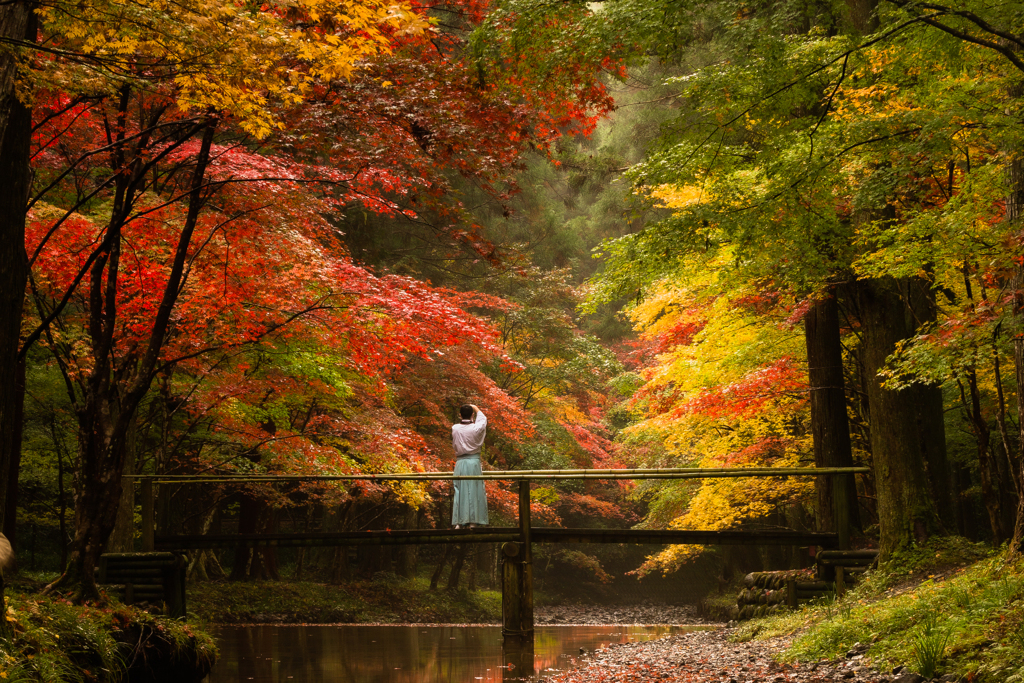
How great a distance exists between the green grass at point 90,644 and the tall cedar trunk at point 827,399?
7.35 meters

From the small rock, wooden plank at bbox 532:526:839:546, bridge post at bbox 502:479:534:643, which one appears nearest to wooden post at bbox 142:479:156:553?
bridge post at bbox 502:479:534:643

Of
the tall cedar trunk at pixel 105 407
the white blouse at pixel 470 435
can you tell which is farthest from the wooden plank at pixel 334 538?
the tall cedar trunk at pixel 105 407

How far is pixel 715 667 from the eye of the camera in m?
6.41

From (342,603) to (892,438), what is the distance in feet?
40.1

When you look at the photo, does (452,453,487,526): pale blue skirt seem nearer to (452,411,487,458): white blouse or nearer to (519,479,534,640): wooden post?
(452,411,487,458): white blouse

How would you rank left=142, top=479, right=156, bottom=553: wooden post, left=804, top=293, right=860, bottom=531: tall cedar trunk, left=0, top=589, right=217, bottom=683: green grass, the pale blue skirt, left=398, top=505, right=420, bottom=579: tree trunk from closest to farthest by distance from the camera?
left=0, top=589, right=217, bottom=683: green grass → left=142, top=479, right=156, bottom=553: wooden post → the pale blue skirt → left=804, top=293, right=860, bottom=531: tall cedar trunk → left=398, top=505, right=420, bottom=579: tree trunk

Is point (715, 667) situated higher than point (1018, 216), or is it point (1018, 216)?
point (1018, 216)

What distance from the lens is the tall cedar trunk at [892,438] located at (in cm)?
777

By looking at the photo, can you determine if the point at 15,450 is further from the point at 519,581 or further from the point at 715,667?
the point at 715,667

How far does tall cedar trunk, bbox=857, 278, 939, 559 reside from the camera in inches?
306

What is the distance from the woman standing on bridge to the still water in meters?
1.58

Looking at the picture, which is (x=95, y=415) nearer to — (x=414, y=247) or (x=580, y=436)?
(x=414, y=247)

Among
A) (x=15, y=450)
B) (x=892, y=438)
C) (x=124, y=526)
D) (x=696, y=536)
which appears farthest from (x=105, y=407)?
(x=892, y=438)

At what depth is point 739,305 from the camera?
11750 millimetres
